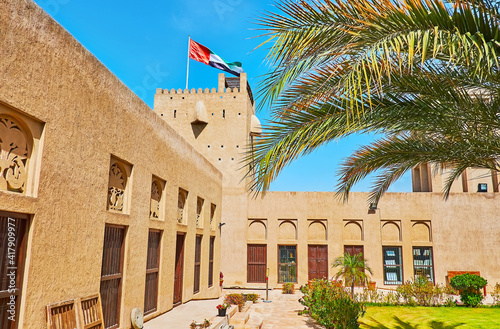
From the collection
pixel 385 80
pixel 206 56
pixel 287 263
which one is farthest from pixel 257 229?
pixel 385 80

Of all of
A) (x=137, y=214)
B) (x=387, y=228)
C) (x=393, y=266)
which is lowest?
(x=393, y=266)

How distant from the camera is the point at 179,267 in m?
12.4

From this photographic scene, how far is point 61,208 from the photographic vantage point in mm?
5949

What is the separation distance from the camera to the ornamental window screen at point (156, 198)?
10078 mm

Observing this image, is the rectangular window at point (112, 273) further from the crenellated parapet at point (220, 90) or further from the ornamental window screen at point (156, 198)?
the crenellated parapet at point (220, 90)

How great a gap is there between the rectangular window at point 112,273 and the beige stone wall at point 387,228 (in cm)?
1262

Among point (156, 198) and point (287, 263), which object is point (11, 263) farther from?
point (287, 263)

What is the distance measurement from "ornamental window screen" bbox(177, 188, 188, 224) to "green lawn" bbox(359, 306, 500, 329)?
592 centimetres

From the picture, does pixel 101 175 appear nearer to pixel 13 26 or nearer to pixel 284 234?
pixel 13 26

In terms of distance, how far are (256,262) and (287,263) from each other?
59.5 inches

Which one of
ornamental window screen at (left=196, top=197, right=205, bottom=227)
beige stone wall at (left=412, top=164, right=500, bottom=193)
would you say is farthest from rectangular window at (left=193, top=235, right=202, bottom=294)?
beige stone wall at (left=412, top=164, right=500, bottom=193)

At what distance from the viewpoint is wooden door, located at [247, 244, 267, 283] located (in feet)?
67.6

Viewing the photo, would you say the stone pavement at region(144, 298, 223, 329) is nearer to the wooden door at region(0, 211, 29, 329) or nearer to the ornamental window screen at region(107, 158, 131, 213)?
the ornamental window screen at region(107, 158, 131, 213)

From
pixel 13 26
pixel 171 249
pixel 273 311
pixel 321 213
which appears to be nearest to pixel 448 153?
pixel 13 26
